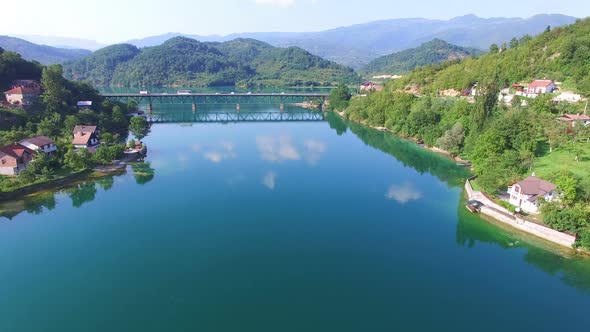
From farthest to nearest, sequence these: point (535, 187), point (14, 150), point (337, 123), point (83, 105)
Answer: point (337, 123)
point (83, 105)
point (14, 150)
point (535, 187)

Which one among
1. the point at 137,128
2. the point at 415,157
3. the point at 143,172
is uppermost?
the point at 137,128

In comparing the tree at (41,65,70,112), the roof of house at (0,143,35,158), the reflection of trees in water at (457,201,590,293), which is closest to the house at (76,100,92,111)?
the tree at (41,65,70,112)

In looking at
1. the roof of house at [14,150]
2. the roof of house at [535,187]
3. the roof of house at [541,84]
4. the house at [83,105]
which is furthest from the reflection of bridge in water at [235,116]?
the roof of house at [535,187]

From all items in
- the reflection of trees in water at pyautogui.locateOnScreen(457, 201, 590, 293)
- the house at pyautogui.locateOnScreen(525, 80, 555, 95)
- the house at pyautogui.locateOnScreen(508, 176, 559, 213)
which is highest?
the house at pyautogui.locateOnScreen(525, 80, 555, 95)

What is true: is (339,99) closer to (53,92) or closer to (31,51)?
(53,92)

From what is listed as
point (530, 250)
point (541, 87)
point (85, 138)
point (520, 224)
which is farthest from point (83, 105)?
Result: point (541, 87)

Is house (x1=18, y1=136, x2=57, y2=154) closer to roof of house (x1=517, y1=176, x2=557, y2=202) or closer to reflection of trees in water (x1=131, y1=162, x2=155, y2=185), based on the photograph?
reflection of trees in water (x1=131, y1=162, x2=155, y2=185)

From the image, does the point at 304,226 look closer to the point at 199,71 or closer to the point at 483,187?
the point at 483,187

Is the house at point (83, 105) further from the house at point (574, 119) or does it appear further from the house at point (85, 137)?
the house at point (574, 119)
